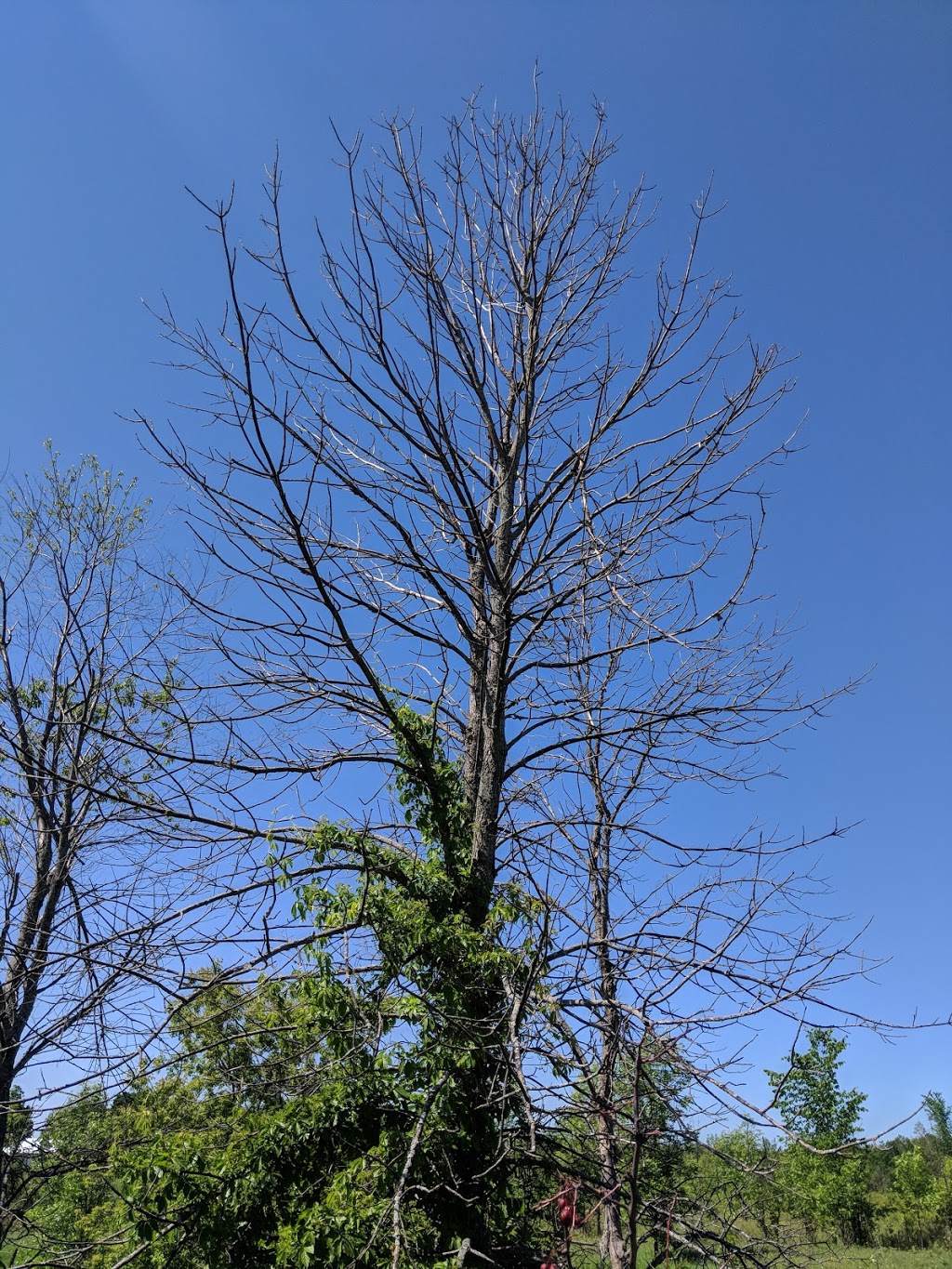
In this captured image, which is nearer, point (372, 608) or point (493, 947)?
point (372, 608)

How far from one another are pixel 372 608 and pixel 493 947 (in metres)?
2.21

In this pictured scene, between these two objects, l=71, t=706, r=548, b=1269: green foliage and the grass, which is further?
the grass

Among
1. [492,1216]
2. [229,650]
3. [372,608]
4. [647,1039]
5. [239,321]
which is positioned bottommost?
[492,1216]

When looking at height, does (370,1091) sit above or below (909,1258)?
above

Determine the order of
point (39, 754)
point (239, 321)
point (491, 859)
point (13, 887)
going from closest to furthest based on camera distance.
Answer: point (239, 321), point (39, 754), point (491, 859), point (13, 887)

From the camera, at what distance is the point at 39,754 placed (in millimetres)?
3832

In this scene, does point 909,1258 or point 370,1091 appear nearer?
point 370,1091

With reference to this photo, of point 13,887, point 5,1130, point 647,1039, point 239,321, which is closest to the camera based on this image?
point 239,321

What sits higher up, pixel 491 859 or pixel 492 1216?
pixel 491 859

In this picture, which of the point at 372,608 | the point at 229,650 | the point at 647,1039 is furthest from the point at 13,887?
the point at 647,1039

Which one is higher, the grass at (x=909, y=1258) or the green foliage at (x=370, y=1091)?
the green foliage at (x=370, y=1091)

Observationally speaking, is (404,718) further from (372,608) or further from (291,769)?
(372,608)

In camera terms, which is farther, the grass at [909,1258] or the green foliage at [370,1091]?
the grass at [909,1258]

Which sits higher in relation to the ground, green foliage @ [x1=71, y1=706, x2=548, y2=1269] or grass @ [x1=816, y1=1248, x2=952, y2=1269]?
green foliage @ [x1=71, y1=706, x2=548, y2=1269]
